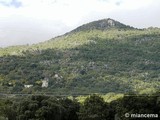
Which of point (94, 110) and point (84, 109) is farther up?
point (84, 109)

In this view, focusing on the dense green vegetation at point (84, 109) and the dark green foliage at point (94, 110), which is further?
the dark green foliage at point (94, 110)

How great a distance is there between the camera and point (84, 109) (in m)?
71.4

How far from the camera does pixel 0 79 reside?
642 feet

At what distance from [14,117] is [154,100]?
24.8 m

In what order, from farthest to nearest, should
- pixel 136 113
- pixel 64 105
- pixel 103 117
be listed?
pixel 64 105 → pixel 103 117 → pixel 136 113

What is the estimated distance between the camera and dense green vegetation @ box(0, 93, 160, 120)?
2547 inches

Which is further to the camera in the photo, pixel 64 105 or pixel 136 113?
pixel 64 105

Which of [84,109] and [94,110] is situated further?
[84,109]

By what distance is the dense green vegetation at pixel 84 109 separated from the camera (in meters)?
64.7

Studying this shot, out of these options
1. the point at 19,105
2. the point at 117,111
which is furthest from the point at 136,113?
the point at 19,105

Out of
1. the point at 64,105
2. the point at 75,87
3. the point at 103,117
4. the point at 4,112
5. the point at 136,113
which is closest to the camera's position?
the point at 136,113

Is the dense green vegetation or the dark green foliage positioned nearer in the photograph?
the dense green vegetation

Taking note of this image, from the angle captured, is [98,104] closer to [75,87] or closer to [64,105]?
[64,105]

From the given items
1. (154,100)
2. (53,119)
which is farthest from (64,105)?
(154,100)
